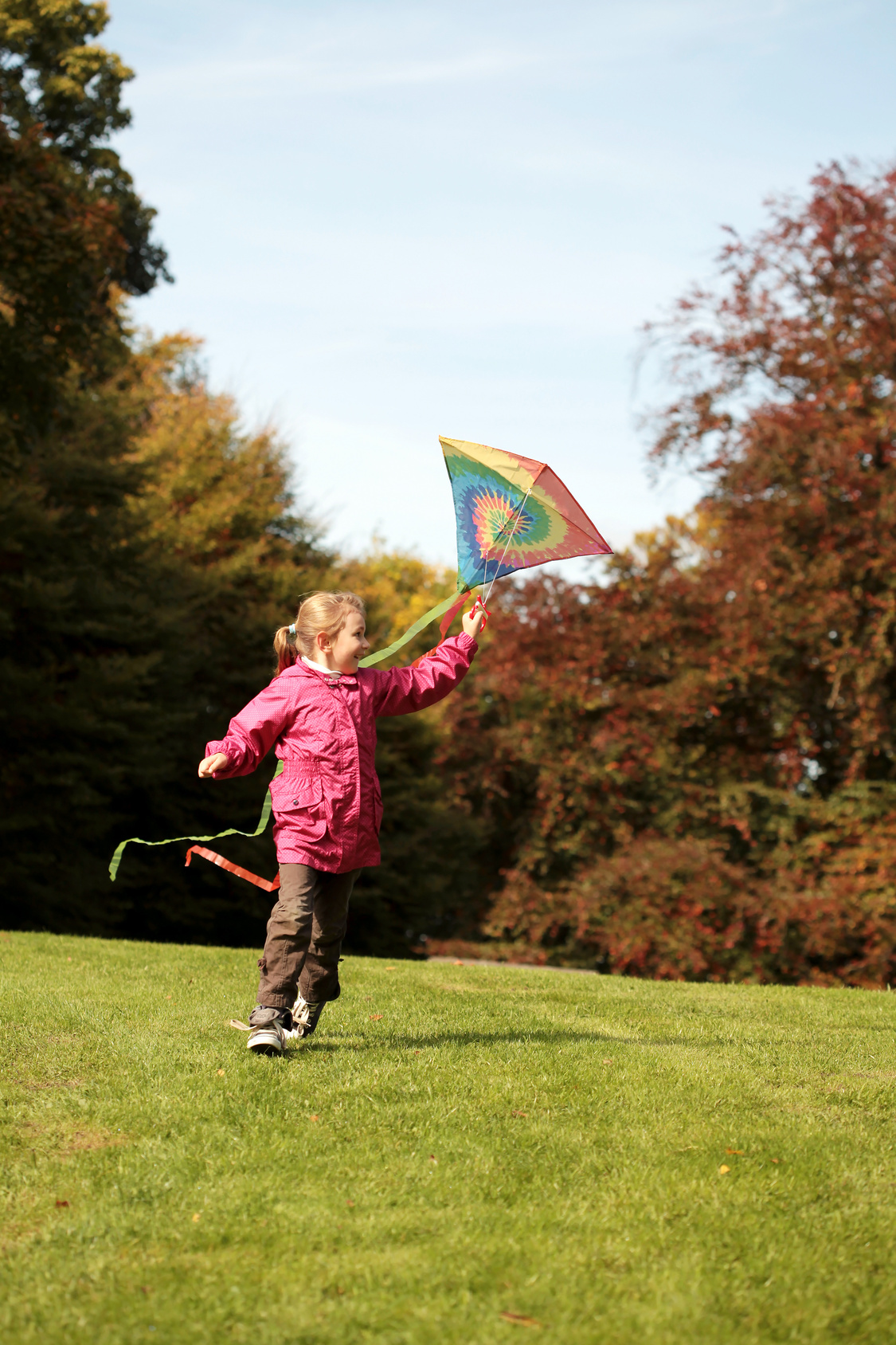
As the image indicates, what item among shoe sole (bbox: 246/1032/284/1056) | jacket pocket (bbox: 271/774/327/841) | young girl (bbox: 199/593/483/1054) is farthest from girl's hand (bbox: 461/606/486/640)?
shoe sole (bbox: 246/1032/284/1056)

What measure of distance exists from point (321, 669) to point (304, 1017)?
1.45 meters

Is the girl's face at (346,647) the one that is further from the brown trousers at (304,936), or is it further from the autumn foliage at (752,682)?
the autumn foliage at (752,682)

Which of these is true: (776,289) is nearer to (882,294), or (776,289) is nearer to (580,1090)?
(882,294)

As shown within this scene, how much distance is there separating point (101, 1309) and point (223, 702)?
69.7 ft

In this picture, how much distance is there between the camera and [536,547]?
6.19 metres

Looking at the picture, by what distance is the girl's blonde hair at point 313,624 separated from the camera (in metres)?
5.33

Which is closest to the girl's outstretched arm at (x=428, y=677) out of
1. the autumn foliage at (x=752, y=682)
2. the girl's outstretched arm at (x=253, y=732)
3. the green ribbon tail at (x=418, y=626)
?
the green ribbon tail at (x=418, y=626)

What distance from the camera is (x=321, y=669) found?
211 inches

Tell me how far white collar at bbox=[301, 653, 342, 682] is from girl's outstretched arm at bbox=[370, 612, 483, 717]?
179 mm

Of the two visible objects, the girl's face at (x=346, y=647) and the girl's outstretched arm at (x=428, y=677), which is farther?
the girl's outstretched arm at (x=428, y=677)

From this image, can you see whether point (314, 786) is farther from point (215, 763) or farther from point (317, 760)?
point (215, 763)

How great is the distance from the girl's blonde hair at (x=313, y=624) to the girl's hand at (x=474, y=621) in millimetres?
471

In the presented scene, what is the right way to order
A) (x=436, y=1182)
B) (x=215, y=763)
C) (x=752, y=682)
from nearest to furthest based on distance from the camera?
(x=436, y=1182)
(x=215, y=763)
(x=752, y=682)

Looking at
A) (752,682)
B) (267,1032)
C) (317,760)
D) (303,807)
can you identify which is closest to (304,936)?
(267,1032)
